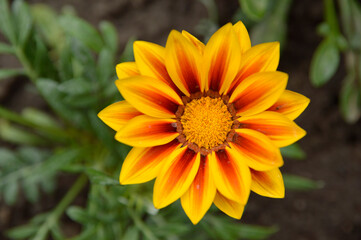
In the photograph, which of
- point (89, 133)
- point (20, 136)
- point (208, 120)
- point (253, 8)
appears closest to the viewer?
point (208, 120)

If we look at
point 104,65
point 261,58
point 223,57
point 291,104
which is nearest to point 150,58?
point 223,57

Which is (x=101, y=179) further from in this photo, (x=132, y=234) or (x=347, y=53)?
(x=347, y=53)

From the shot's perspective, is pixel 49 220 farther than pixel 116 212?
Yes

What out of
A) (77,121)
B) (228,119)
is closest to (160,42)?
(77,121)

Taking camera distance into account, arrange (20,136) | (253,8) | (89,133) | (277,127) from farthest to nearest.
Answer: (20,136) < (89,133) < (253,8) < (277,127)

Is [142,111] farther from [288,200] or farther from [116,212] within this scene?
[288,200]

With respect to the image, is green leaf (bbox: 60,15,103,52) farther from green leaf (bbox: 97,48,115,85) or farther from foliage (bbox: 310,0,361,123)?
foliage (bbox: 310,0,361,123)

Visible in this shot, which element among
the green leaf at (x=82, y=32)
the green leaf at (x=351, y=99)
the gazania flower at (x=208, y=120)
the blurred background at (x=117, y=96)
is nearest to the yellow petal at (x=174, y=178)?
the gazania flower at (x=208, y=120)
